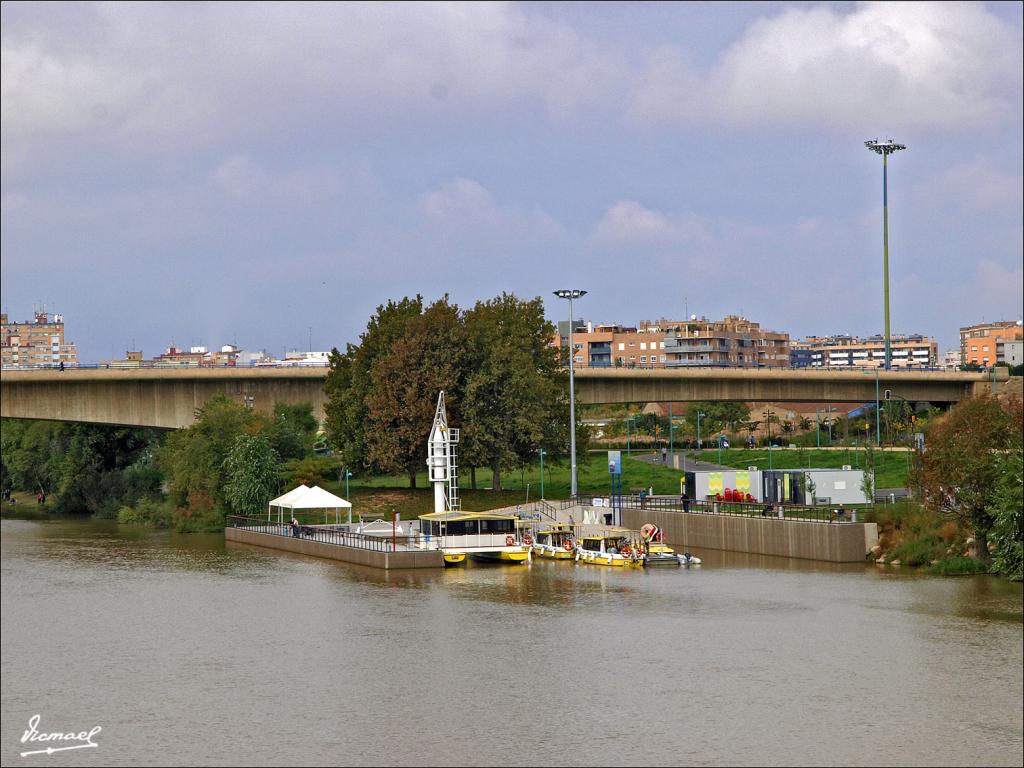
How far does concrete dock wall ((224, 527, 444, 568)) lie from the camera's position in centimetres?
6166

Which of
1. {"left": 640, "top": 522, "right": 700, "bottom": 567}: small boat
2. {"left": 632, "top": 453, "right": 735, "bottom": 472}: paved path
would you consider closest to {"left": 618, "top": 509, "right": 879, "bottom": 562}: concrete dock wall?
{"left": 640, "top": 522, "right": 700, "bottom": 567}: small boat

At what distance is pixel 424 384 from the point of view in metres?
81.2

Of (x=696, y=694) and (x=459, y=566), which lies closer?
(x=696, y=694)

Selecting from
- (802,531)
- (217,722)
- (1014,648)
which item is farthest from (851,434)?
(217,722)

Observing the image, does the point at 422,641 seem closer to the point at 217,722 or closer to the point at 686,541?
the point at 217,722

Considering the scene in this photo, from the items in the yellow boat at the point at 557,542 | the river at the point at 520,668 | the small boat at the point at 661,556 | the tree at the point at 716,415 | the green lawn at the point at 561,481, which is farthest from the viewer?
the tree at the point at 716,415

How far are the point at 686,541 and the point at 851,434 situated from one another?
68.1 m

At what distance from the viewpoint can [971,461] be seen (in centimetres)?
5388

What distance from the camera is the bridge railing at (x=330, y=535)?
64000mm

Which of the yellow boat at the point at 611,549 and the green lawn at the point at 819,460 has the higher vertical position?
the green lawn at the point at 819,460

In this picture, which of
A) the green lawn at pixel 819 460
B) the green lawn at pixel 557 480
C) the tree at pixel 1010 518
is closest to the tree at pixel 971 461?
the tree at pixel 1010 518

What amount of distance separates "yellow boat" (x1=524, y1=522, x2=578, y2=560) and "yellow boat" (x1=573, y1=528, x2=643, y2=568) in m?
0.64

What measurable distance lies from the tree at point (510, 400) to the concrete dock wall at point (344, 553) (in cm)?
1326

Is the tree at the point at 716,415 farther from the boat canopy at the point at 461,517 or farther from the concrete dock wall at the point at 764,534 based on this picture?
the boat canopy at the point at 461,517
